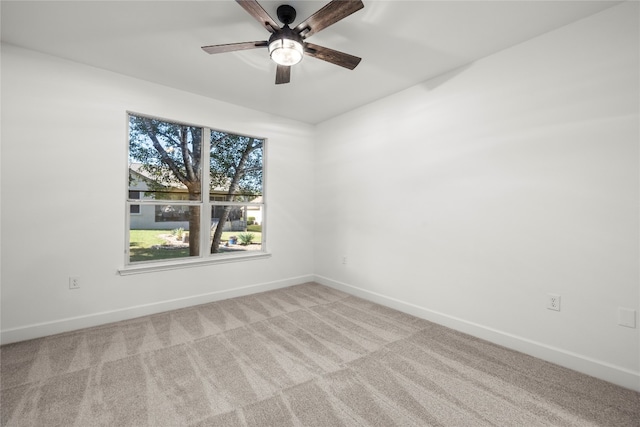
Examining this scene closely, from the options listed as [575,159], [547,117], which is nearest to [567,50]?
[547,117]

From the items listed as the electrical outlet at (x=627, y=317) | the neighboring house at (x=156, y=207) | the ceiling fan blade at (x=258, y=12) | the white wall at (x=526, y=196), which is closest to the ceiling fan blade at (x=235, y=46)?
the ceiling fan blade at (x=258, y=12)

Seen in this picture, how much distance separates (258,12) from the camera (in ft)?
5.80

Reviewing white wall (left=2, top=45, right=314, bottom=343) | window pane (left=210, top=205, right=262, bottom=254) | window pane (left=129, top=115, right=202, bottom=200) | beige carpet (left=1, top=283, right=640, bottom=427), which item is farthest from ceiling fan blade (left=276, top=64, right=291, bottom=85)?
beige carpet (left=1, top=283, right=640, bottom=427)

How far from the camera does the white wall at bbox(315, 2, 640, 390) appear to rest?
1948 millimetres

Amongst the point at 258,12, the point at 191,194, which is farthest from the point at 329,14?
the point at 191,194

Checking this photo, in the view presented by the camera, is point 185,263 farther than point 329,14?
Yes

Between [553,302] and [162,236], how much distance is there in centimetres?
398

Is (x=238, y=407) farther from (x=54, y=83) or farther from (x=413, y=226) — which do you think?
(x=54, y=83)

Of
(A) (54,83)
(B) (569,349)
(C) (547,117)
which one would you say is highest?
(A) (54,83)

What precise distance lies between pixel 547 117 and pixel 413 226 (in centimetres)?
154

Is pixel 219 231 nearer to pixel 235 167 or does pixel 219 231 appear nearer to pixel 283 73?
pixel 235 167

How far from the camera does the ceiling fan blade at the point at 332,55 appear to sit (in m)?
2.09

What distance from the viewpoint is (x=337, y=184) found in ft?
13.7

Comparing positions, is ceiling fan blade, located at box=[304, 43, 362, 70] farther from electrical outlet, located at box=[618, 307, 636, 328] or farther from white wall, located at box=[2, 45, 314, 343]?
electrical outlet, located at box=[618, 307, 636, 328]
